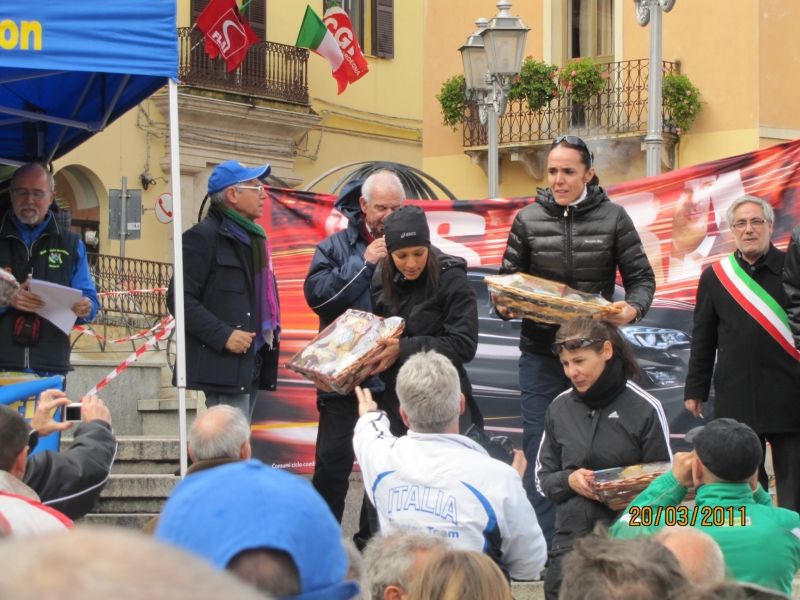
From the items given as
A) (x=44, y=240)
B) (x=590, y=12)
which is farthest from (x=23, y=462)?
(x=590, y=12)

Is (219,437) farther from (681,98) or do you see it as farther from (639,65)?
(639,65)

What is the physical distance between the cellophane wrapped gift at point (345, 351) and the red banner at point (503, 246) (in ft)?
8.84

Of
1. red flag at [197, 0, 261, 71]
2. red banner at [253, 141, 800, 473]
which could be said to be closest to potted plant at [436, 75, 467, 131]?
red flag at [197, 0, 261, 71]

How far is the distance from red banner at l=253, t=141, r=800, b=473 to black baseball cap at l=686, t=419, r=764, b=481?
12.1 ft

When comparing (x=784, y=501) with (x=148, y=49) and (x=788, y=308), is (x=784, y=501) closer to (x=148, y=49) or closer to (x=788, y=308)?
(x=788, y=308)

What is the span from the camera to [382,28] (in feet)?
93.0

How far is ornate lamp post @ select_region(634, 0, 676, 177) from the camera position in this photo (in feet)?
31.2

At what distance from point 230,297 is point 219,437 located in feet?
6.54

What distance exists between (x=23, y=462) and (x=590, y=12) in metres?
17.7

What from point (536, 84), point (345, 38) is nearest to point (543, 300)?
point (536, 84)

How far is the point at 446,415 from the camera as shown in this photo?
3.89 m

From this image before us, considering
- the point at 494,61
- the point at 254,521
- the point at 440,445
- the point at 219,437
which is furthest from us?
the point at 494,61

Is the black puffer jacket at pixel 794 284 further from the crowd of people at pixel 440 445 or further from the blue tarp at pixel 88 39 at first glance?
the blue tarp at pixel 88 39
